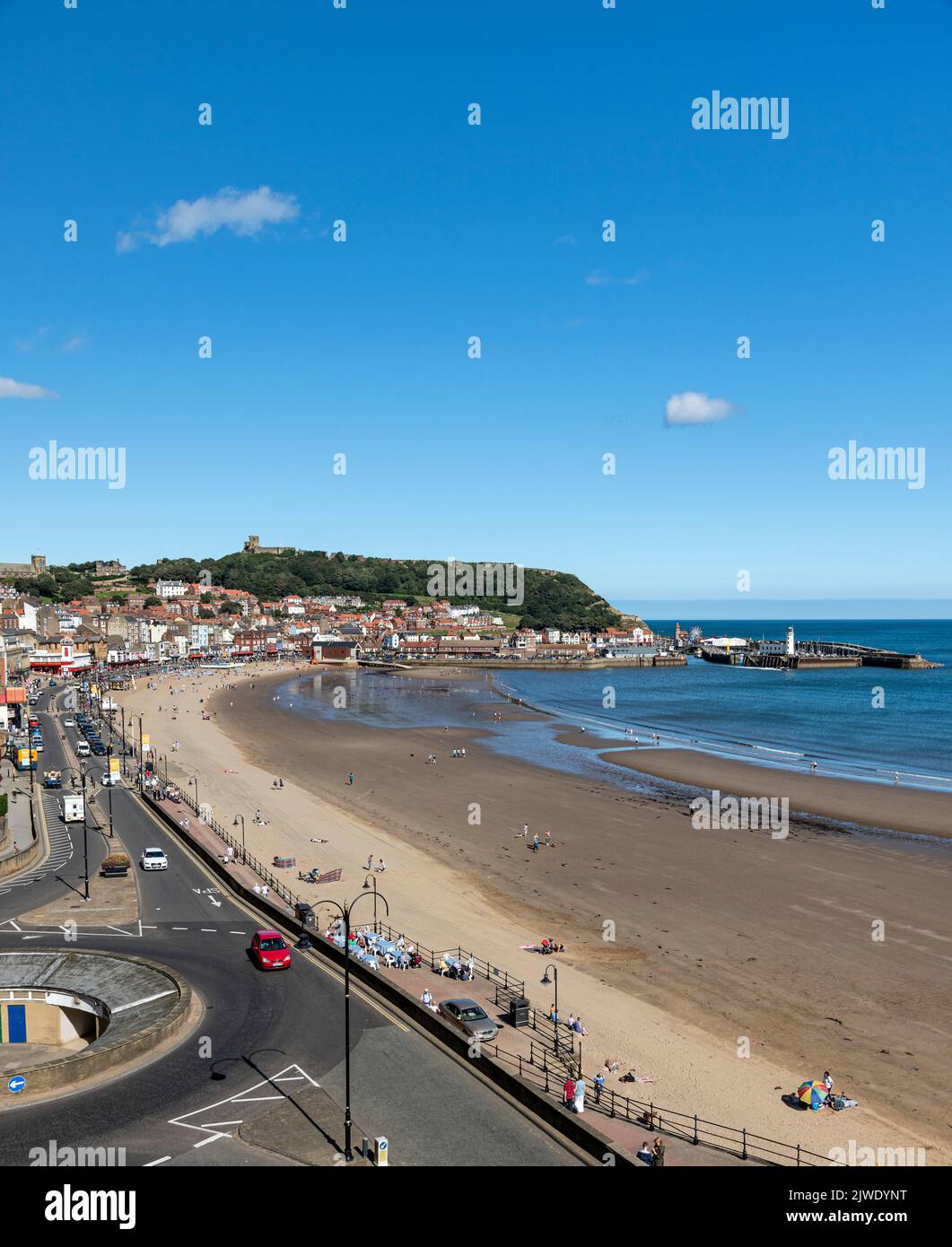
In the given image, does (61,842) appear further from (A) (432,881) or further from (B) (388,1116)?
(B) (388,1116)

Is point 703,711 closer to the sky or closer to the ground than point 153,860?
closer to the ground

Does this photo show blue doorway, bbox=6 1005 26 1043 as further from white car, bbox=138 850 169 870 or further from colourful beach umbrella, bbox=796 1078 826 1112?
colourful beach umbrella, bbox=796 1078 826 1112

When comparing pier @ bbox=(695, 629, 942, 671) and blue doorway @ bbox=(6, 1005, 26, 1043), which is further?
pier @ bbox=(695, 629, 942, 671)

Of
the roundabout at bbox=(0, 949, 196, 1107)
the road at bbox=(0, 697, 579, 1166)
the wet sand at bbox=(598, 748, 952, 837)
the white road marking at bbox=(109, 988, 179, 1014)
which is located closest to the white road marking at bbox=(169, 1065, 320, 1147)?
the road at bbox=(0, 697, 579, 1166)

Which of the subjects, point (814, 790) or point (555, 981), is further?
point (814, 790)

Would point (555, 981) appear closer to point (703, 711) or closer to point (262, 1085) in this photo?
point (262, 1085)

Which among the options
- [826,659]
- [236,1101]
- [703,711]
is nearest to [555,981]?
[236,1101]

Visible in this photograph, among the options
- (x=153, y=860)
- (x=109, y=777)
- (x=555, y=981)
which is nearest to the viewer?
(x=555, y=981)
